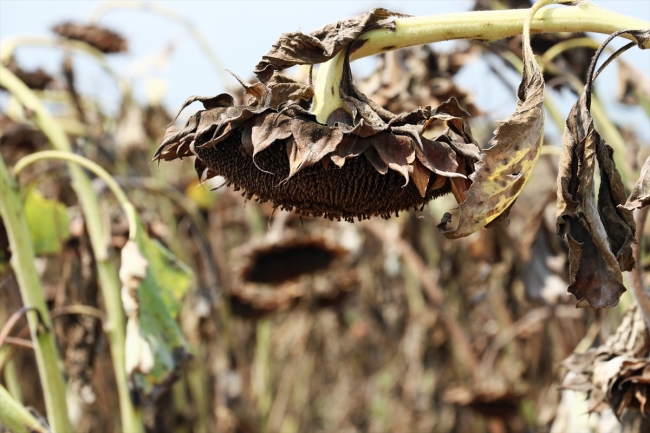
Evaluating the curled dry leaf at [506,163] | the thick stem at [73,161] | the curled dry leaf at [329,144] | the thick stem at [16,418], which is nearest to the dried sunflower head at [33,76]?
the thick stem at [73,161]

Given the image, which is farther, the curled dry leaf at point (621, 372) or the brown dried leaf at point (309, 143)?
the curled dry leaf at point (621, 372)

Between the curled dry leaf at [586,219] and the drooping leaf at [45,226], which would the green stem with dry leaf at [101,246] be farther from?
the curled dry leaf at [586,219]

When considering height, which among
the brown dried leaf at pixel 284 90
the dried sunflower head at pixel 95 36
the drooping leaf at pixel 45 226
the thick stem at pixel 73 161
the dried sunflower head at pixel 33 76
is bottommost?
the drooping leaf at pixel 45 226

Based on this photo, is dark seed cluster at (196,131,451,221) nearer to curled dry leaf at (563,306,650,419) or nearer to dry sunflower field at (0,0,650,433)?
dry sunflower field at (0,0,650,433)

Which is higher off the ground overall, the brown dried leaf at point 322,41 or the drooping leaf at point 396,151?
the brown dried leaf at point 322,41

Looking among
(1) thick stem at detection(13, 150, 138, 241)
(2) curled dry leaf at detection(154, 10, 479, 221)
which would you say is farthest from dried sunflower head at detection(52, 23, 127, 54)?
(2) curled dry leaf at detection(154, 10, 479, 221)

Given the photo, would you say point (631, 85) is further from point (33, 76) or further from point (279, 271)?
point (33, 76)

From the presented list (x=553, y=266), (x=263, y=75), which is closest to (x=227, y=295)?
(x=553, y=266)

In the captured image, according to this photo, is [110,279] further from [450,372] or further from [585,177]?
[450,372]
